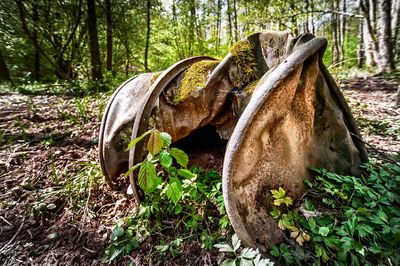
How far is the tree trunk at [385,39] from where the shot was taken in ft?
15.8

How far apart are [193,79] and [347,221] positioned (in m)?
1.49

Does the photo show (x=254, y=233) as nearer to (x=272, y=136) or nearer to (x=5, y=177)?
(x=272, y=136)

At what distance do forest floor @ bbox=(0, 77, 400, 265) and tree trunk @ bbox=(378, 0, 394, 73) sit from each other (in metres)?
2.46

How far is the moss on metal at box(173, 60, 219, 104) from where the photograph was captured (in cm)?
188

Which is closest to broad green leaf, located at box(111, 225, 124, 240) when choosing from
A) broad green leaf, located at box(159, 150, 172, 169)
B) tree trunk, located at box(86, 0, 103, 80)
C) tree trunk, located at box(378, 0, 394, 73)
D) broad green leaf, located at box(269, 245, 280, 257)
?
broad green leaf, located at box(159, 150, 172, 169)

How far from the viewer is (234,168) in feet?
4.61

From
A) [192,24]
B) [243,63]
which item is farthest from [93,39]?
[243,63]

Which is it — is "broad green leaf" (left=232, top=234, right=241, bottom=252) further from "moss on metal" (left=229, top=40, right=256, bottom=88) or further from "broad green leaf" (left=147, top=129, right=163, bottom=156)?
"moss on metal" (left=229, top=40, right=256, bottom=88)

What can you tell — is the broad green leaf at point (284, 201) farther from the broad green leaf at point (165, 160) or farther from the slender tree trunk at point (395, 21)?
the slender tree trunk at point (395, 21)

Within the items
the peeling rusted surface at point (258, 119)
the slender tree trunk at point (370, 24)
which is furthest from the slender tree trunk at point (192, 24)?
the peeling rusted surface at point (258, 119)

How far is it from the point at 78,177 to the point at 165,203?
3.37 feet

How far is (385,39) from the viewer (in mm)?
5117

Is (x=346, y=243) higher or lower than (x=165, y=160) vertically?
lower

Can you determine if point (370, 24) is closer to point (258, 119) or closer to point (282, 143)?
point (282, 143)
